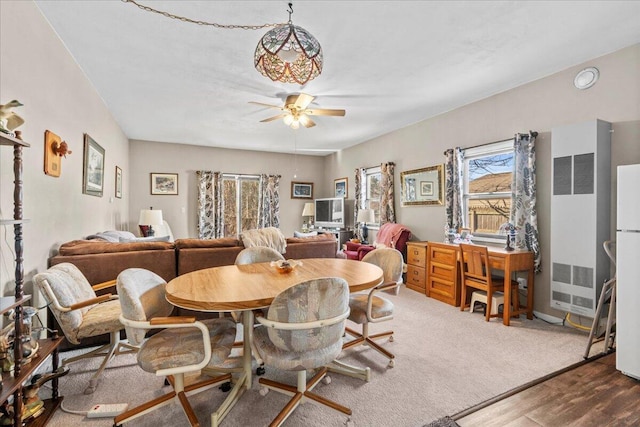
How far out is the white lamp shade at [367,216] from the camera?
5.92m

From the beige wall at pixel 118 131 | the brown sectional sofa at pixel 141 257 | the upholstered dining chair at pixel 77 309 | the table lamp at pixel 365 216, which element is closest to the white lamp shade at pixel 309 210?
the table lamp at pixel 365 216

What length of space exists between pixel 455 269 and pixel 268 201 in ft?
15.9

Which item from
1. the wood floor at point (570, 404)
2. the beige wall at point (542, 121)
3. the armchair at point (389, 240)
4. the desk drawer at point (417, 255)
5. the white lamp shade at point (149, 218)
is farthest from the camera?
the white lamp shade at point (149, 218)

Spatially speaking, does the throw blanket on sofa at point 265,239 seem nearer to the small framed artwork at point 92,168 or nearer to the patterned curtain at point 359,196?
the small framed artwork at point 92,168

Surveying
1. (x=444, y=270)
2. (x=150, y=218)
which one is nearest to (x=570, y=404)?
(x=444, y=270)

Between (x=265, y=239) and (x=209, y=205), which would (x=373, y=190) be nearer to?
(x=265, y=239)

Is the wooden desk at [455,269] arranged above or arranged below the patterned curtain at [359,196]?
below

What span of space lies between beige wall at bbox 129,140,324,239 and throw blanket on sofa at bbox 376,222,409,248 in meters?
2.94

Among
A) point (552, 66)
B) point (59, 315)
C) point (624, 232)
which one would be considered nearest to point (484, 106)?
point (552, 66)

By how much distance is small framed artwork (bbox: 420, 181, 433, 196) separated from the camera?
4781 millimetres

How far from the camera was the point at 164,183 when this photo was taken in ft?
21.7

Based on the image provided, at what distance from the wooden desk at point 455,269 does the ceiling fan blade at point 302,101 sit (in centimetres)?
253

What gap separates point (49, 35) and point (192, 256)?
85.0 inches

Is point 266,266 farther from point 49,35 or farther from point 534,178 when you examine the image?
point 534,178
